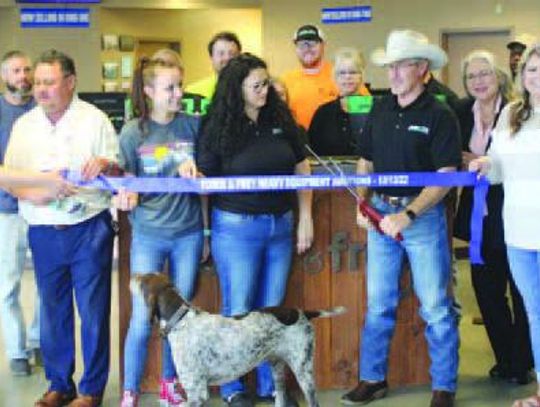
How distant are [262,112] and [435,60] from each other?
0.77m

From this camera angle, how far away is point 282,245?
3.60 meters

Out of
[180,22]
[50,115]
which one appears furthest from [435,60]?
[180,22]

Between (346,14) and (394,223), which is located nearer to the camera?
(394,223)

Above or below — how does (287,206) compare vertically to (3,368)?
above

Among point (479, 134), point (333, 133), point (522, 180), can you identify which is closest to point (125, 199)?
point (333, 133)

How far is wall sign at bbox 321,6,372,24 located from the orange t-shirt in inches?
266

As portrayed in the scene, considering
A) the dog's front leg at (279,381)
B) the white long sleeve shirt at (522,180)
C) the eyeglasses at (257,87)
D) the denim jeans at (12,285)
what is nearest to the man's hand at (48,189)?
the eyeglasses at (257,87)

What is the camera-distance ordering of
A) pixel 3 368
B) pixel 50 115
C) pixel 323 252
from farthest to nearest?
pixel 3 368 < pixel 323 252 < pixel 50 115

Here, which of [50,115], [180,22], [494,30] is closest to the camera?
[50,115]

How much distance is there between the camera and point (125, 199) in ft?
11.2

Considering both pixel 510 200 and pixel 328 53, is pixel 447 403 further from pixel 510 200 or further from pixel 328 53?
pixel 328 53

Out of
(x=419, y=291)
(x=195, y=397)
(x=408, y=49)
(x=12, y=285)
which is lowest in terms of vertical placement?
(x=195, y=397)

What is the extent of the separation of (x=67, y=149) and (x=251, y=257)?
35.4 inches

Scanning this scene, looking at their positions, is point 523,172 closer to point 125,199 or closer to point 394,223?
point 394,223
